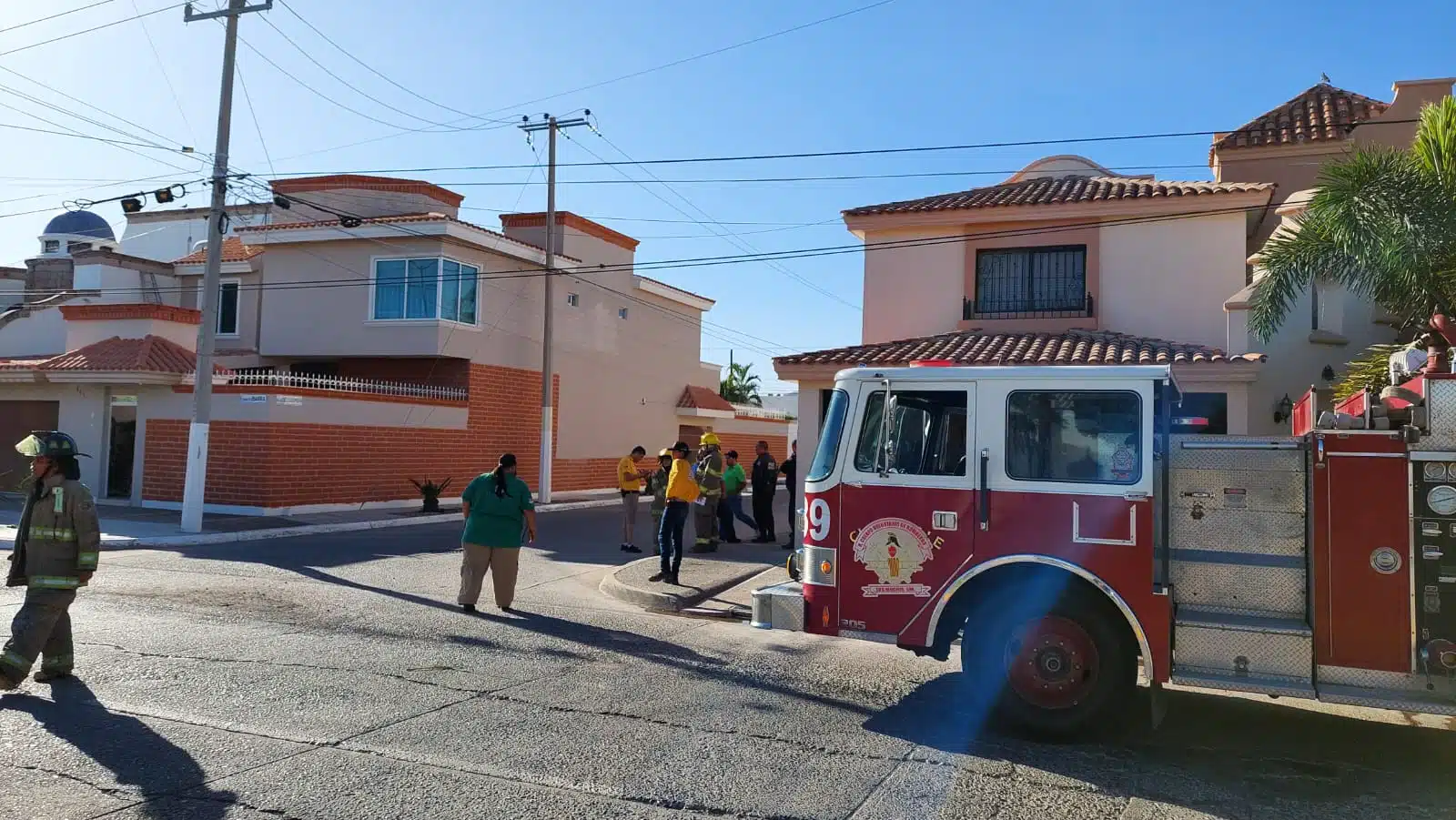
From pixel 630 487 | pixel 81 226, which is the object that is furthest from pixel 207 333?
pixel 81 226

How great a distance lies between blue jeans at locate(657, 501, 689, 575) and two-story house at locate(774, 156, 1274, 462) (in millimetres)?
4480

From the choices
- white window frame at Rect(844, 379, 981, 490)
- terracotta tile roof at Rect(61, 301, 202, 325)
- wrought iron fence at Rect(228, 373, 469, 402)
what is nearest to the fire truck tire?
white window frame at Rect(844, 379, 981, 490)

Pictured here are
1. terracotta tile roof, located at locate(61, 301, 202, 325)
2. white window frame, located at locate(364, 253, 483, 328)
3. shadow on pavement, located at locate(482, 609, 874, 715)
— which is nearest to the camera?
shadow on pavement, located at locate(482, 609, 874, 715)

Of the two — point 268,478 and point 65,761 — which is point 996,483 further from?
point 268,478

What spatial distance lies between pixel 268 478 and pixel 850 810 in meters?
18.7

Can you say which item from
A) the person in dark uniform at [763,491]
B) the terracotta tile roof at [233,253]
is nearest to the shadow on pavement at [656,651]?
the person in dark uniform at [763,491]

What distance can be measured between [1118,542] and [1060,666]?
0.85 meters

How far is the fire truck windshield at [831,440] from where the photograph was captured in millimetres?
7004

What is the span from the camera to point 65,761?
17.8 ft

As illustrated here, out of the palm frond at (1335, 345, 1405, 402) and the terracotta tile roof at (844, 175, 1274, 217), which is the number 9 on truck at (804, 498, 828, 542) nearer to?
the palm frond at (1335, 345, 1405, 402)

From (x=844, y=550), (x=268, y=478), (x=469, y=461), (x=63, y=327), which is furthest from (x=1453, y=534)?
(x=63, y=327)

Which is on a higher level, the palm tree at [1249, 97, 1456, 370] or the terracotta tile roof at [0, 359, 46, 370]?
the palm tree at [1249, 97, 1456, 370]

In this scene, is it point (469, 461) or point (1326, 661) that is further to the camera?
point (469, 461)

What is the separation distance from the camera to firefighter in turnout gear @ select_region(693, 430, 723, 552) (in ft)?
51.7
